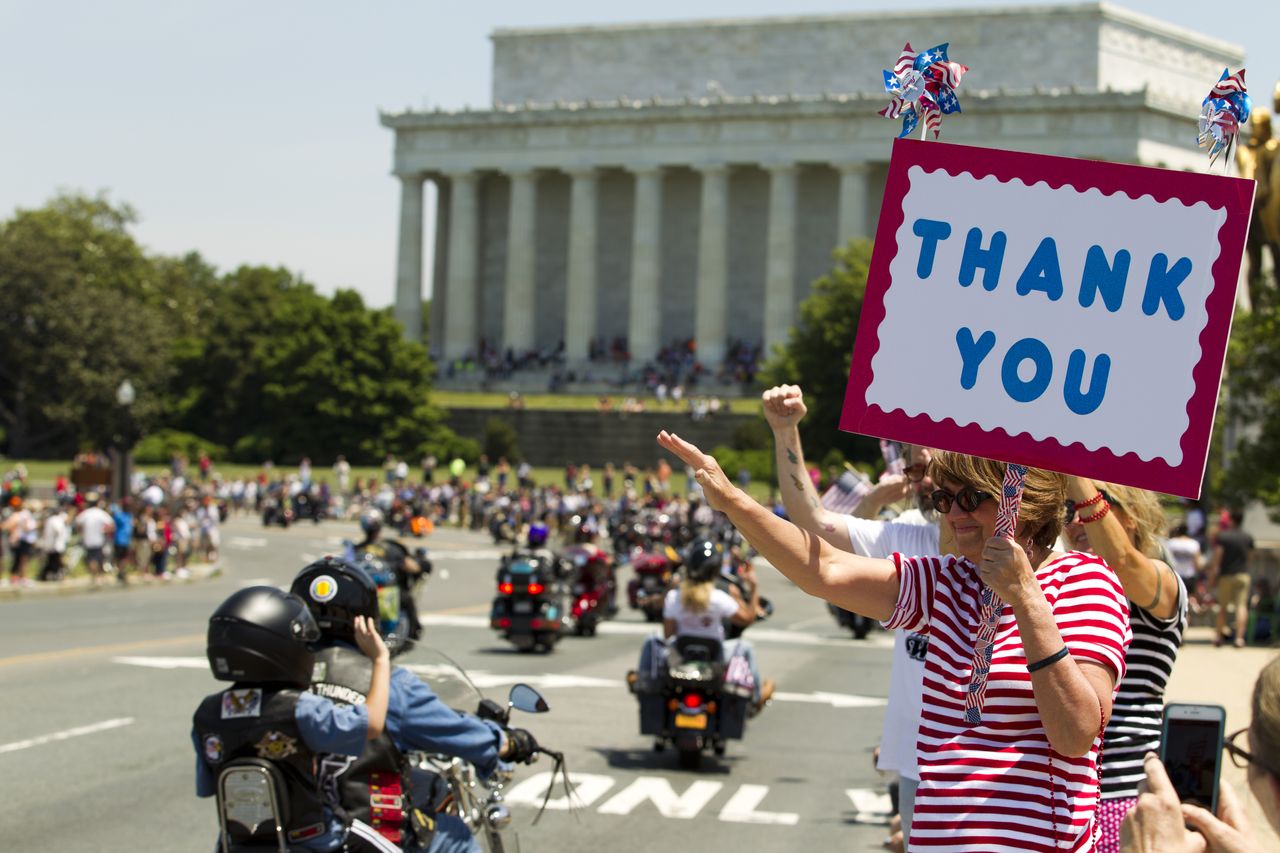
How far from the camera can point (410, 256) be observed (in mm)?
112938

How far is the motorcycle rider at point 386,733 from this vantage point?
6590mm

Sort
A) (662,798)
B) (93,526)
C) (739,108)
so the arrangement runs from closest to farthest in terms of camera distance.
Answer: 1. (662,798)
2. (93,526)
3. (739,108)

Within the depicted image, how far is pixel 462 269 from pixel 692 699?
10042 cm

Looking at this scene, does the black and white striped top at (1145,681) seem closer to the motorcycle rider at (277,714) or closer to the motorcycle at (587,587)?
the motorcycle rider at (277,714)

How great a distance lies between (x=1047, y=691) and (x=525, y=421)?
86976mm

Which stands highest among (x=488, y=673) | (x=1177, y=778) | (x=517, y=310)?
(x=517, y=310)

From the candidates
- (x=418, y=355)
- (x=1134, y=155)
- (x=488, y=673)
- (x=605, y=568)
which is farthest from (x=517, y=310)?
(x=488, y=673)

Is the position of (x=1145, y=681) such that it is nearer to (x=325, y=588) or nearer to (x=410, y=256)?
(x=325, y=588)

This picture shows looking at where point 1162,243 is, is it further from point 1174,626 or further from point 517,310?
point 517,310

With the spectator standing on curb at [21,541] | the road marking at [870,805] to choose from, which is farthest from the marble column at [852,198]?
the road marking at [870,805]

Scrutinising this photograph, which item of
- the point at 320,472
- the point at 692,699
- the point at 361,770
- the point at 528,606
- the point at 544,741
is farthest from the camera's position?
the point at 320,472

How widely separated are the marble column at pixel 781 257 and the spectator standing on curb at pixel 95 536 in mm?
71041

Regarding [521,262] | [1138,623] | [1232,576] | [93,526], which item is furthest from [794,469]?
[521,262]

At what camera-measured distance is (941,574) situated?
15.3 feet
